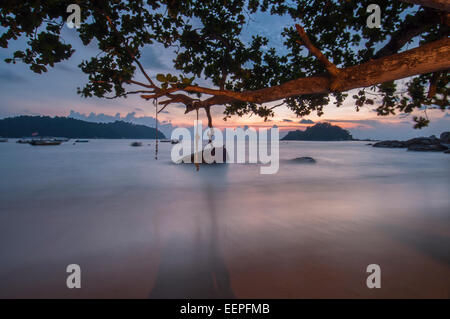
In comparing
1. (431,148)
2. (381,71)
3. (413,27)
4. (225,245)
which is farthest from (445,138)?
(225,245)

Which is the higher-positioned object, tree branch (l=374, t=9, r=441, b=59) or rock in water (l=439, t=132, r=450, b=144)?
rock in water (l=439, t=132, r=450, b=144)

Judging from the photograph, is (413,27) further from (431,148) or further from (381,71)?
(431,148)

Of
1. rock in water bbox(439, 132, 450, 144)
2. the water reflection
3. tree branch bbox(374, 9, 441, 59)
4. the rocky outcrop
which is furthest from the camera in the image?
rock in water bbox(439, 132, 450, 144)

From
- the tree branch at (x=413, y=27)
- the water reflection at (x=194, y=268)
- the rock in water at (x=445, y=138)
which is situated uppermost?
the rock in water at (x=445, y=138)

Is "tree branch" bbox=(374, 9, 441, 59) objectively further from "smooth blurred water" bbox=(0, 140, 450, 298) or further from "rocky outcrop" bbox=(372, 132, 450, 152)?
"rocky outcrop" bbox=(372, 132, 450, 152)

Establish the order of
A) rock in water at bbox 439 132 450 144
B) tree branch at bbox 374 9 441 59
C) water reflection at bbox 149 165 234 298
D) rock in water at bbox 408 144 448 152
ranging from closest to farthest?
water reflection at bbox 149 165 234 298 → tree branch at bbox 374 9 441 59 → rock in water at bbox 408 144 448 152 → rock in water at bbox 439 132 450 144

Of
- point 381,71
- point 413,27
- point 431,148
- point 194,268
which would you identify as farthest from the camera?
point 431,148

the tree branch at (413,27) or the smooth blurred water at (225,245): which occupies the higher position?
the tree branch at (413,27)

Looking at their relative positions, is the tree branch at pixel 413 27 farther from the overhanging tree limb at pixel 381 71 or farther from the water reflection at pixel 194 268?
Answer: the water reflection at pixel 194 268

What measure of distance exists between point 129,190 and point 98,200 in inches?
65.2

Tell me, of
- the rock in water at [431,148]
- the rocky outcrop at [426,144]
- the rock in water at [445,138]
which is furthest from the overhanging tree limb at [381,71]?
the rock in water at [445,138]

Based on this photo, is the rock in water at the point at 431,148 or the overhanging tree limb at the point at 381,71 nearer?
the overhanging tree limb at the point at 381,71

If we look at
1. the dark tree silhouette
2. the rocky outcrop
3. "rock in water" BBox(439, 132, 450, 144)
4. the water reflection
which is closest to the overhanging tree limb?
the dark tree silhouette
